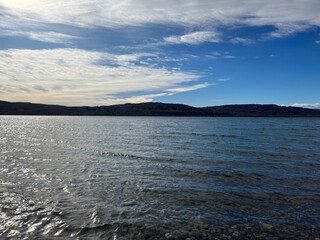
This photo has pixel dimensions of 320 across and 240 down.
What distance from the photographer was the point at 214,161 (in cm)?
3231

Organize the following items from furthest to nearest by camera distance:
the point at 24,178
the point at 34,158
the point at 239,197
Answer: the point at 34,158
the point at 24,178
the point at 239,197

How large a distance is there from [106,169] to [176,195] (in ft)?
34.3

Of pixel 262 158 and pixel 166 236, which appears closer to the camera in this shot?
pixel 166 236

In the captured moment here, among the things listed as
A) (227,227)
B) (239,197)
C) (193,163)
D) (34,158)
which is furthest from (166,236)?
(34,158)

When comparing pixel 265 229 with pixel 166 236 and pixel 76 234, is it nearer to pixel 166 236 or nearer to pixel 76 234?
pixel 166 236

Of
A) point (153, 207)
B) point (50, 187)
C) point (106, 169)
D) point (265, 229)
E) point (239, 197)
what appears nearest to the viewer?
point (265, 229)

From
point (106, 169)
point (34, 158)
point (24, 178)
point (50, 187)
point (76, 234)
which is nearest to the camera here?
point (76, 234)

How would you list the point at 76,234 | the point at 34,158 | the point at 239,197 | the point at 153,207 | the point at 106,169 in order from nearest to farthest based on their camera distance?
the point at 76,234
the point at 153,207
the point at 239,197
the point at 106,169
the point at 34,158

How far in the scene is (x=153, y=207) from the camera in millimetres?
16094

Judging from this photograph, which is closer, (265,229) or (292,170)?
(265,229)

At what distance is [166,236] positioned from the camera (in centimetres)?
1225

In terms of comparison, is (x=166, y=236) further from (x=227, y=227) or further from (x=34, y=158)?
(x=34, y=158)

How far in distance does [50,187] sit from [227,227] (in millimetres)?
12313

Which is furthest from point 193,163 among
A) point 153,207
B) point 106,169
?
point 153,207
